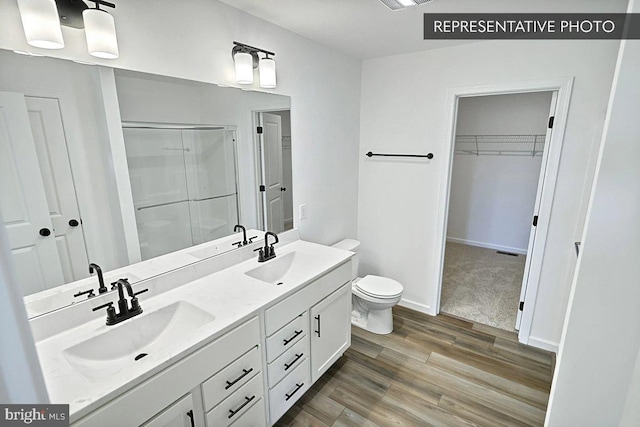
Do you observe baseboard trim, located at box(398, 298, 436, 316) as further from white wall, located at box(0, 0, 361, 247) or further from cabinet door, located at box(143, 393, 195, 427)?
cabinet door, located at box(143, 393, 195, 427)

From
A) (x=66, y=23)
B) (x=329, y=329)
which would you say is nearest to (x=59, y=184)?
(x=66, y=23)

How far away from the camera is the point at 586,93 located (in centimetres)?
216

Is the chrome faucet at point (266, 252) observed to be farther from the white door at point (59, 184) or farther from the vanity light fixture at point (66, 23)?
the vanity light fixture at point (66, 23)

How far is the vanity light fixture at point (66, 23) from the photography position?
116 cm

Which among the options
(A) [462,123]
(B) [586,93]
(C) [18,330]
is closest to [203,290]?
(C) [18,330]

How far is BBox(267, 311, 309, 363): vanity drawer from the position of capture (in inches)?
65.6

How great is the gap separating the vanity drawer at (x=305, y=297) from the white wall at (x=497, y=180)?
3.47 metres

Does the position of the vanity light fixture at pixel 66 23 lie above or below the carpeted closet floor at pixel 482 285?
above

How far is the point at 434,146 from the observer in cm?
282

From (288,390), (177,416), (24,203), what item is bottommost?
(288,390)

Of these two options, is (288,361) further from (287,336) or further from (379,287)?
(379,287)

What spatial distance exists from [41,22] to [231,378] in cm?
163

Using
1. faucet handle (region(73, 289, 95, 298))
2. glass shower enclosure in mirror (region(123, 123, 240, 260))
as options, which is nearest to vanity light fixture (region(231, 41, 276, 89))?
glass shower enclosure in mirror (region(123, 123, 240, 260))

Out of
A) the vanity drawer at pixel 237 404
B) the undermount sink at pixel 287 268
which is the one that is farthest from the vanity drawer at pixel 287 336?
the undermount sink at pixel 287 268
